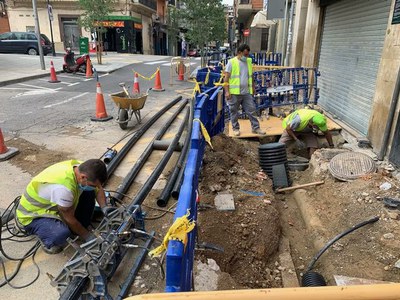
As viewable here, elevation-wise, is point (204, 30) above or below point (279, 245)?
above

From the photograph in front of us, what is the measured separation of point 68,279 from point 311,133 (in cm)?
570

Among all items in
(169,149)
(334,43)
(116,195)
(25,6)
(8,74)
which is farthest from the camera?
(25,6)

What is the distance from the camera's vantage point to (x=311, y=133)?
270 inches

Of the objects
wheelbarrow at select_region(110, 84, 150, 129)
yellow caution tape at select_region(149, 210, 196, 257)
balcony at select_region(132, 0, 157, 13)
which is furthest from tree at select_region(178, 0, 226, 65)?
balcony at select_region(132, 0, 157, 13)

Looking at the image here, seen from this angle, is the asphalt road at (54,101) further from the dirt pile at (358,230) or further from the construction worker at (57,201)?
the dirt pile at (358,230)

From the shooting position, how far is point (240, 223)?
13.4 feet

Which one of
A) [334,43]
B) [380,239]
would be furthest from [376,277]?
[334,43]

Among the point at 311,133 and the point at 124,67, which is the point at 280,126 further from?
the point at 124,67

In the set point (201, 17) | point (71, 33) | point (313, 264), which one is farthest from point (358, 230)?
point (71, 33)

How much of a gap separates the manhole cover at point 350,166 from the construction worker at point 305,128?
0.91 m

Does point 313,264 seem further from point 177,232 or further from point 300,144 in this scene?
point 300,144

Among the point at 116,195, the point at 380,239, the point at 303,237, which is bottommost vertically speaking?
the point at 303,237

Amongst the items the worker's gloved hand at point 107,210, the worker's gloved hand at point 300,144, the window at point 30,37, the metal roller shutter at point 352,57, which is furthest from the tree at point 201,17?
the worker's gloved hand at point 107,210

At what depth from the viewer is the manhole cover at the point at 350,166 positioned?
16.6ft
